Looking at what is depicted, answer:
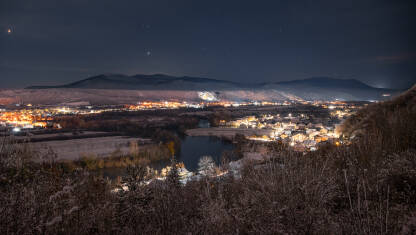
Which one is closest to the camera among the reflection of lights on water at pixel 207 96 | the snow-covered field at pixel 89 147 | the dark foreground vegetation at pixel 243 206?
the dark foreground vegetation at pixel 243 206

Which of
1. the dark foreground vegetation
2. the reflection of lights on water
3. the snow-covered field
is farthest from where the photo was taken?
the reflection of lights on water

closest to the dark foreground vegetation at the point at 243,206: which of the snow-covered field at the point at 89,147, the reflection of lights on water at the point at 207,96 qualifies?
the snow-covered field at the point at 89,147

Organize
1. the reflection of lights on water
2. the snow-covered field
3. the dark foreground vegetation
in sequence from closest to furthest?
the dark foreground vegetation → the snow-covered field → the reflection of lights on water

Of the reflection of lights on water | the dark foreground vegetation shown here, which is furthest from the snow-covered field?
the reflection of lights on water

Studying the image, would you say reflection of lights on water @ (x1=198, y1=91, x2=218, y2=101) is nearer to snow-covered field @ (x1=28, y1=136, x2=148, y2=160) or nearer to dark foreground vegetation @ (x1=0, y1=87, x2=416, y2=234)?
snow-covered field @ (x1=28, y1=136, x2=148, y2=160)

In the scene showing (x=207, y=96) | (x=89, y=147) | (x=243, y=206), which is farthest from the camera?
(x=207, y=96)

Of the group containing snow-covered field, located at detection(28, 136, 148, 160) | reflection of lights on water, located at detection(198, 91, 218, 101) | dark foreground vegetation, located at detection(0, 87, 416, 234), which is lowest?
snow-covered field, located at detection(28, 136, 148, 160)

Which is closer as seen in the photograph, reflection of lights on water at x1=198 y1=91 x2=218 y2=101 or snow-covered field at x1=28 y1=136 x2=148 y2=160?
snow-covered field at x1=28 y1=136 x2=148 y2=160

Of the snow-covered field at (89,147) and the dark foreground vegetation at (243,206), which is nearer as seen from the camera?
the dark foreground vegetation at (243,206)

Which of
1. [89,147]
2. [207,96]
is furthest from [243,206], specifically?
[207,96]

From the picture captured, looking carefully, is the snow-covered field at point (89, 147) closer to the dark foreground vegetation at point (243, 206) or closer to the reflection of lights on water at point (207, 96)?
the dark foreground vegetation at point (243, 206)

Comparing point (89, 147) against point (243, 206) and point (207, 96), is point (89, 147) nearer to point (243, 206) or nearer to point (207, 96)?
point (243, 206)

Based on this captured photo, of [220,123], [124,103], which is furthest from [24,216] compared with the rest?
[124,103]
